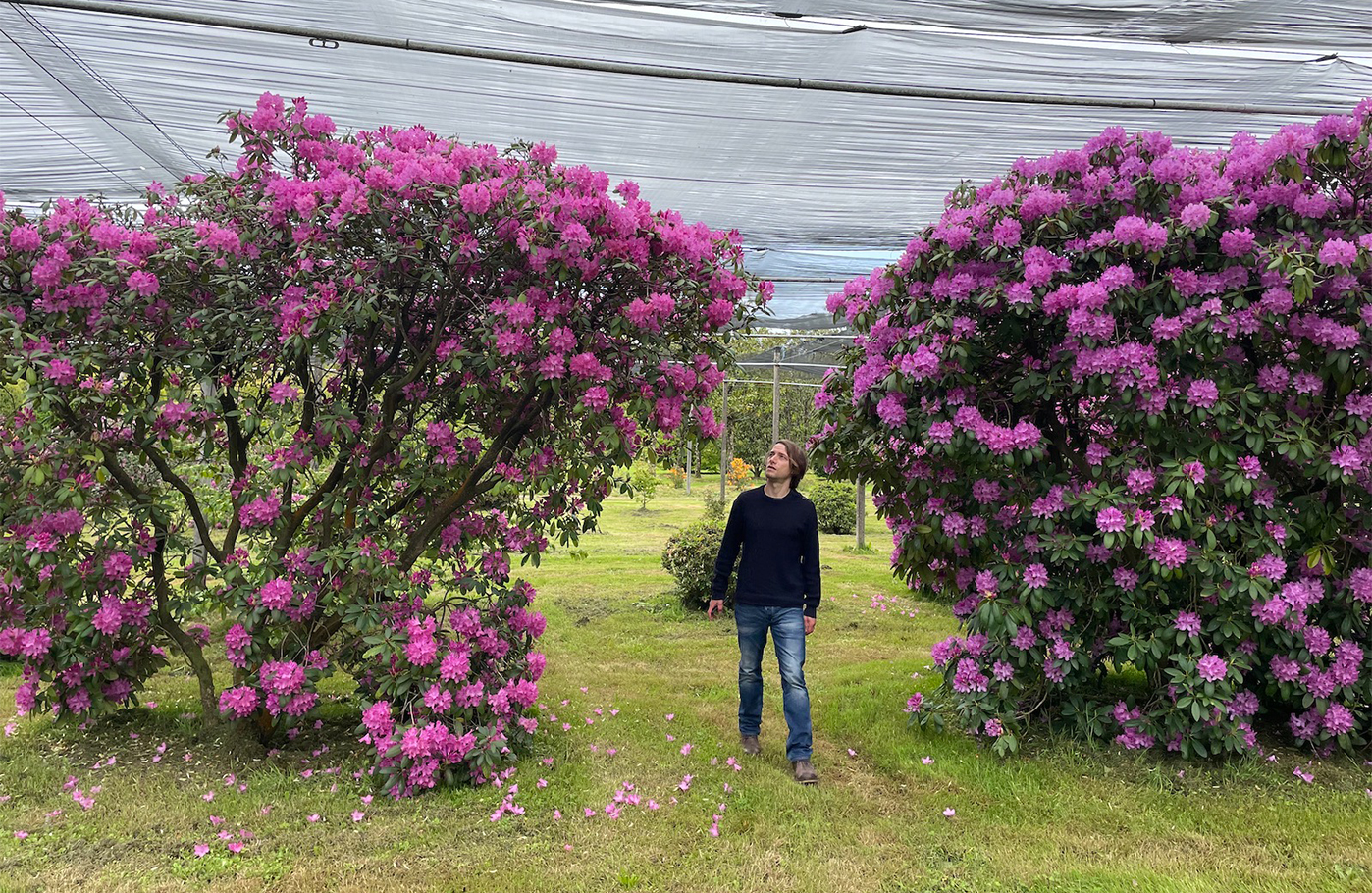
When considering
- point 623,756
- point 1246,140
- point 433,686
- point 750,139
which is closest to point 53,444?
point 433,686

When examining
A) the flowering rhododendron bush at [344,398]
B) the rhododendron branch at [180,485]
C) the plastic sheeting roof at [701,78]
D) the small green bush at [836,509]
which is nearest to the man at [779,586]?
the flowering rhododendron bush at [344,398]

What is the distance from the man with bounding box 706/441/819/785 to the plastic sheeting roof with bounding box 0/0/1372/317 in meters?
1.81

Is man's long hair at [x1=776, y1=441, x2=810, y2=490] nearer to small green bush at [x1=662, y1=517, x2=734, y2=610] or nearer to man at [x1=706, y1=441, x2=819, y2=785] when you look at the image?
man at [x1=706, y1=441, x2=819, y2=785]

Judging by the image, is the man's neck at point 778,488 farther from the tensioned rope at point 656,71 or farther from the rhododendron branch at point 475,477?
the tensioned rope at point 656,71

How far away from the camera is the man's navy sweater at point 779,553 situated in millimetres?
3984

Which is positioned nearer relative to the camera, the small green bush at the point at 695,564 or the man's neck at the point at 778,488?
the man's neck at the point at 778,488

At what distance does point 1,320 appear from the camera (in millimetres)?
3475

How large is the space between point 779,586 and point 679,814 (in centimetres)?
105

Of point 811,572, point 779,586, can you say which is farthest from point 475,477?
point 811,572

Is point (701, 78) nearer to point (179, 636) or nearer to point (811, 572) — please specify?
point (811, 572)

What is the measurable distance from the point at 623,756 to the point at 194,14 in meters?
3.56

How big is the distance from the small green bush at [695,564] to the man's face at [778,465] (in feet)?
10.8

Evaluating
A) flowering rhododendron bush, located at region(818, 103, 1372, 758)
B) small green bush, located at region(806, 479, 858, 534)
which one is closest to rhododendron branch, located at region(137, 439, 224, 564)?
flowering rhododendron bush, located at region(818, 103, 1372, 758)

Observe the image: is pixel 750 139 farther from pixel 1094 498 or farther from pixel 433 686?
→ pixel 433 686
